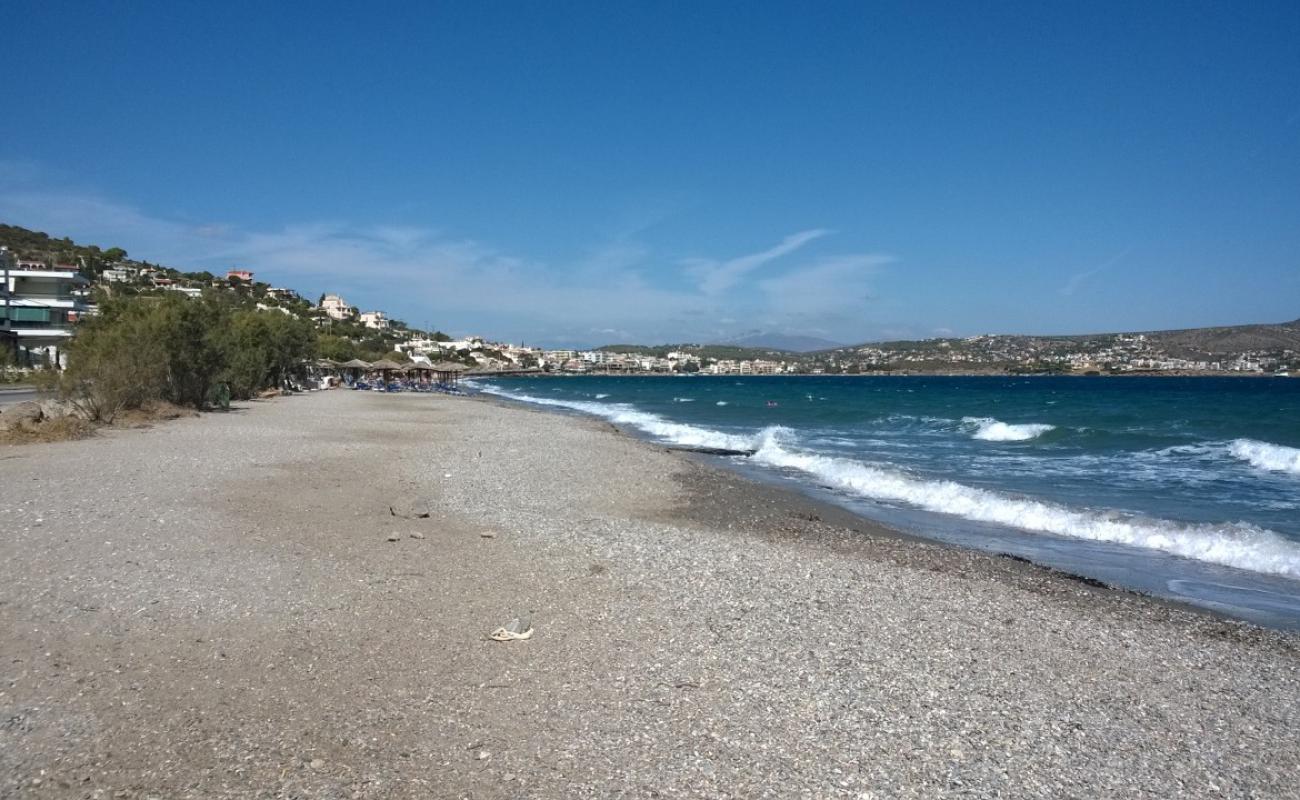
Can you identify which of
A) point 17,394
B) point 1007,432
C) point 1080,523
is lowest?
point 1007,432

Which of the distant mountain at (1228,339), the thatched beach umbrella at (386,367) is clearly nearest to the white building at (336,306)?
the thatched beach umbrella at (386,367)

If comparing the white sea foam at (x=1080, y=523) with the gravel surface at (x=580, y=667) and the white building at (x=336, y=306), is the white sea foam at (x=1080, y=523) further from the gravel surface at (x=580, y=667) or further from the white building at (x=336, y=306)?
the white building at (x=336, y=306)

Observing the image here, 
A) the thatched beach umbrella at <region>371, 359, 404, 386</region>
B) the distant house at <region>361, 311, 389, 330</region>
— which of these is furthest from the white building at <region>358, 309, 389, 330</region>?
the thatched beach umbrella at <region>371, 359, 404, 386</region>

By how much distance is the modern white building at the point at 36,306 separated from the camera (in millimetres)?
49250

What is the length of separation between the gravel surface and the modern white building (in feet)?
157

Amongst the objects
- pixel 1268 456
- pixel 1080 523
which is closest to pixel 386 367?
pixel 1268 456

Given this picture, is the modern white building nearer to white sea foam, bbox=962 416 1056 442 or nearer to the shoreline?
the shoreline

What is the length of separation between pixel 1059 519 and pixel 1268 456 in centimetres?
1402

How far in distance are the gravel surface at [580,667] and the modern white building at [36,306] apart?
47816mm

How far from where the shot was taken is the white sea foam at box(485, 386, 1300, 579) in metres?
10.8

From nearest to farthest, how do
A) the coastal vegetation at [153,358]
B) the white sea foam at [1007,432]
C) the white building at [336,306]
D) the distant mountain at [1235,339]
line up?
the coastal vegetation at [153,358] → the white sea foam at [1007,432] → the distant mountain at [1235,339] → the white building at [336,306]

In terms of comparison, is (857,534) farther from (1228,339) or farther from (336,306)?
(336,306)

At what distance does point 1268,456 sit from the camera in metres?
22.6

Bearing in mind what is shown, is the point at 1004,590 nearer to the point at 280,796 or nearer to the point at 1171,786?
the point at 1171,786
